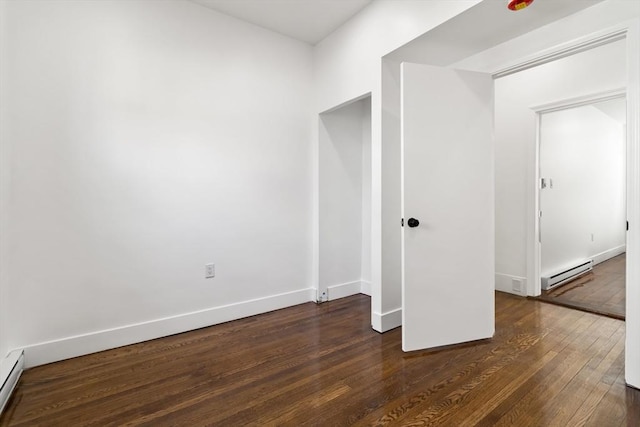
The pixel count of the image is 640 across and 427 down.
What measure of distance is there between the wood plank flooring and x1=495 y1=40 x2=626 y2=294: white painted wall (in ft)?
3.35

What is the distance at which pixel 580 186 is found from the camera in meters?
4.36

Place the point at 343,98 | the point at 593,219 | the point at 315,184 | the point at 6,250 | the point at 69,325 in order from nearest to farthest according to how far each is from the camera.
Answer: the point at 6,250
the point at 69,325
the point at 343,98
the point at 315,184
the point at 593,219

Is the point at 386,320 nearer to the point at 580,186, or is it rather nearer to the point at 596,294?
the point at 596,294

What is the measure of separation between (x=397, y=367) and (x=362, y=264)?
5.61 ft

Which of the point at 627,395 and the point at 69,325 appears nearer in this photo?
the point at 627,395

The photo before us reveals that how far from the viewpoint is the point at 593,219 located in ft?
15.6

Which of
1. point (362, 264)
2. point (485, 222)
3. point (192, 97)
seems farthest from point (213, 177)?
point (485, 222)

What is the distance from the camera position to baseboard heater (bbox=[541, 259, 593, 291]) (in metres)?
3.46

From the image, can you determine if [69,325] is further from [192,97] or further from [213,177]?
[192,97]

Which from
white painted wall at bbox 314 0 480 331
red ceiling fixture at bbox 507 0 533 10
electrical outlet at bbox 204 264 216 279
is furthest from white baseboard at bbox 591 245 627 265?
electrical outlet at bbox 204 264 216 279

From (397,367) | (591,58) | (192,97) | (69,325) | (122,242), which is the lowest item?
(397,367)

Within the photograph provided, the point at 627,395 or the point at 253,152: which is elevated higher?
the point at 253,152

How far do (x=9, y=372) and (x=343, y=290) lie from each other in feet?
8.92

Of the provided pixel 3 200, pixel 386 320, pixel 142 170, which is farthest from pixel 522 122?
pixel 3 200
